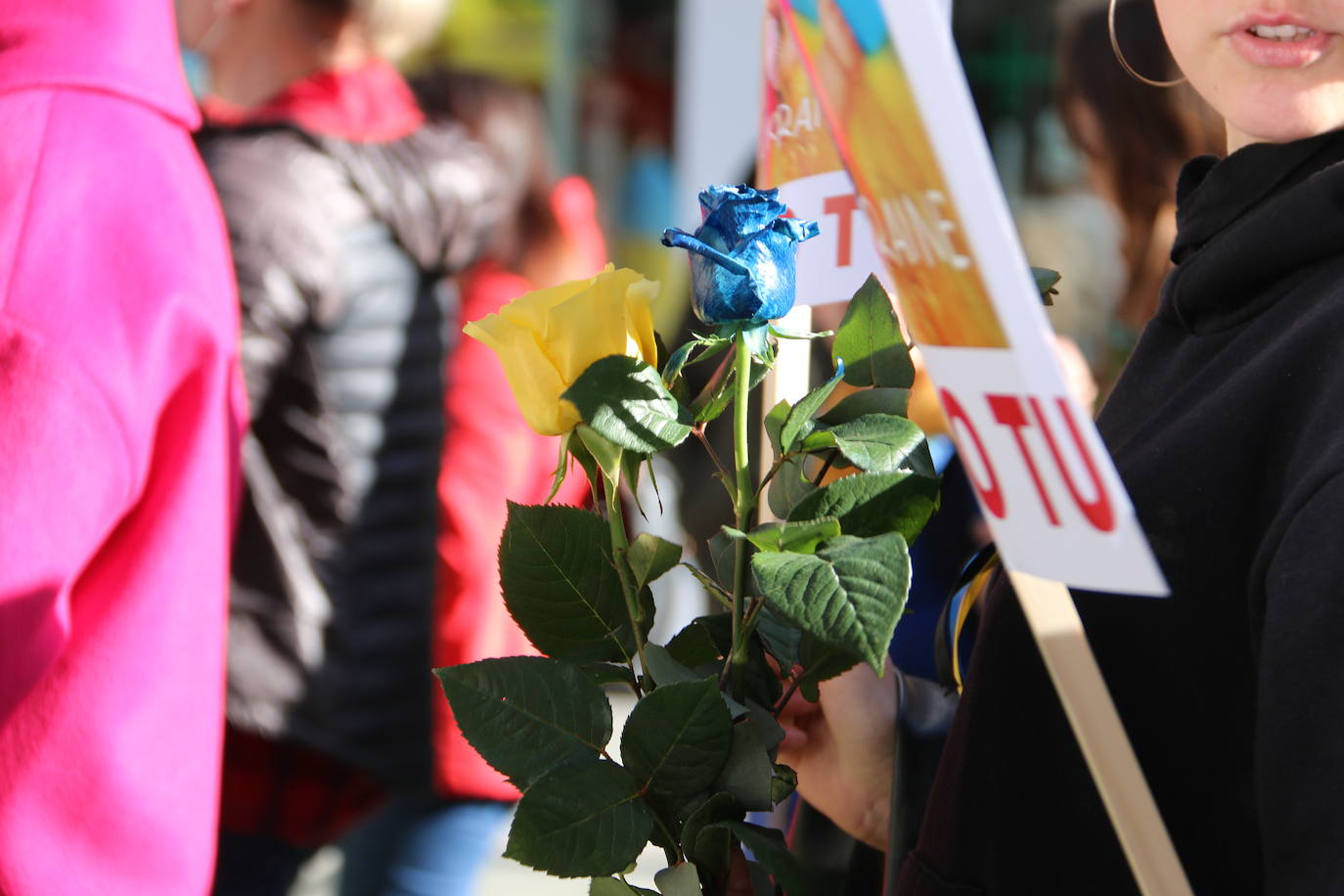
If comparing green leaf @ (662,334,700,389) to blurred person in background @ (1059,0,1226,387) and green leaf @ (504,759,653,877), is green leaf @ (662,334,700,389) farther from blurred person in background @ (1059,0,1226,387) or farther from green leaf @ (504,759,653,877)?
blurred person in background @ (1059,0,1226,387)

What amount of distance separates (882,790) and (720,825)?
14.6 inches

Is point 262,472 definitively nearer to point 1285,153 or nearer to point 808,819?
point 808,819

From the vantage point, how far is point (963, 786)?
90cm

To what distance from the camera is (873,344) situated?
2.76 feet

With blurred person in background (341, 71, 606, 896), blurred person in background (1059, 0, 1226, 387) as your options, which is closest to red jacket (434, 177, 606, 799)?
blurred person in background (341, 71, 606, 896)

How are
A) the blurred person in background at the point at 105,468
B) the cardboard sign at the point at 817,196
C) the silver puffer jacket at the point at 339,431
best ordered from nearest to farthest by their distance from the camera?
the cardboard sign at the point at 817,196
the blurred person in background at the point at 105,468
the silver puffer jacket at the point at 339,431

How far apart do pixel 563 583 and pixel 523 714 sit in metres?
0.08

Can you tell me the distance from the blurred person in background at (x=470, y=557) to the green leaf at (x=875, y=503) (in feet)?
4.54

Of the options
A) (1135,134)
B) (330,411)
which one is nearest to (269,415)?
(330,411)

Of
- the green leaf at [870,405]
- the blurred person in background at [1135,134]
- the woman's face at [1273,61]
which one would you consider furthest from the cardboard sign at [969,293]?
the blurred person in background at [1135,134]

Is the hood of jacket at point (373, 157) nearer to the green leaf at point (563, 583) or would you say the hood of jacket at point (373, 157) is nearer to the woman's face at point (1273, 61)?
the green leaf at point (563, 583)

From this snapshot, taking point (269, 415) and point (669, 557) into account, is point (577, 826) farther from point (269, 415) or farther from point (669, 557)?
point (269, 415)

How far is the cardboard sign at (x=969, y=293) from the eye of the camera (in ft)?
1.98

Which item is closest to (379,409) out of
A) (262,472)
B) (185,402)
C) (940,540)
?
(262,472)
